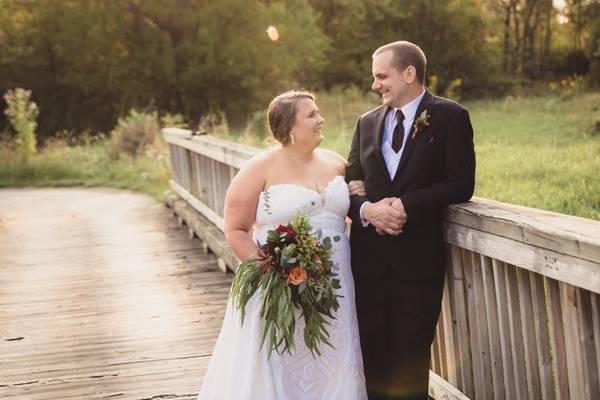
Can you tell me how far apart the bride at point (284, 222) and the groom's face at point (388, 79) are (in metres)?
0.45

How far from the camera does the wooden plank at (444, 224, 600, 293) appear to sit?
2764 millimetres

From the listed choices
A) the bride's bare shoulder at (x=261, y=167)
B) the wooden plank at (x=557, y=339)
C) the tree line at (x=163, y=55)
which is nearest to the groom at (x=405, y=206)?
the bride's bare shoulder at (x=261, y=167)

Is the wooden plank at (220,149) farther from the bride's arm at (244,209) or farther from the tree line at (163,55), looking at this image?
the tree line at (163,55)

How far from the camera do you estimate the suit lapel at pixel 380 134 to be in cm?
395

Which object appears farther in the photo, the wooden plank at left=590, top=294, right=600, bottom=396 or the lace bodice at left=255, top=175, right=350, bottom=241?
the lace bodice at left=255, top=175, right=350, bottom=241

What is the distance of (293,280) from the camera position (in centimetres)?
382

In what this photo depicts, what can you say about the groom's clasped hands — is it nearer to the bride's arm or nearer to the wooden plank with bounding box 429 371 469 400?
the bride's arm

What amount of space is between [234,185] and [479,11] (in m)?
41.3

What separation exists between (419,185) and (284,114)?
2.74 ft

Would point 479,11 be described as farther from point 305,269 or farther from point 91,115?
point 305,269

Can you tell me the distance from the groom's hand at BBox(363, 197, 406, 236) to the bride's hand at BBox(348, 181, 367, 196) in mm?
202

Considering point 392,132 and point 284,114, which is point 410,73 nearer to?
point 392,132

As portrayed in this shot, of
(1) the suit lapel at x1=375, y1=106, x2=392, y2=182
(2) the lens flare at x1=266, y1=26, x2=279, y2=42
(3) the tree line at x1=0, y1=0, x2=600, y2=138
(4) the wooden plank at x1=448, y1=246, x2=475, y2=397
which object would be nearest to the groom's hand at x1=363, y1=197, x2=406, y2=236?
(1) the suit lapel at x1=375, y1=106, x2=392, y2=182

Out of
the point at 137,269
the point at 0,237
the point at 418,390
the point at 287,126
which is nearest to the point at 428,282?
the point at 418,390
